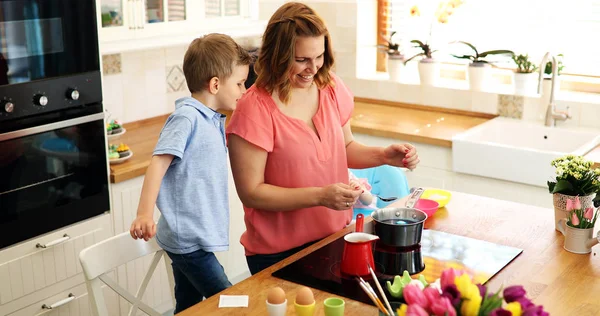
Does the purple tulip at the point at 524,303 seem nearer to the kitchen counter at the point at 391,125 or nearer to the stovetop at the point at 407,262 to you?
the stovetop at the point at 407,262

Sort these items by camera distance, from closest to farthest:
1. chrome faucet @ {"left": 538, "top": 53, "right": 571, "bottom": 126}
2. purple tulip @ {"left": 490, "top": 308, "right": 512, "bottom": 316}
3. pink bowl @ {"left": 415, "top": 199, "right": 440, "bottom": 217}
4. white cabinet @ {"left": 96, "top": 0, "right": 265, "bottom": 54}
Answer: purple tulip @ {"left": 490, "top": 308, "right": 512, "bottom": 316} → pink bowl @ {"left": 415, "top": 199, "right": 440, "bottom": 217} → white cabinet @ {"left": 96, "top": 0, "right": 265, "bottom": 54} → chrome faucet @ {"left": 538, "top": 53, "right": 571, "bottom": 126}

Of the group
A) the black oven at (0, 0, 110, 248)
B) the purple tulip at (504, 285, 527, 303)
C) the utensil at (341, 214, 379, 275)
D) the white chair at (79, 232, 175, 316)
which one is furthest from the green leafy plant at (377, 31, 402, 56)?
the purple tulip at (504, 285, 527, 303)

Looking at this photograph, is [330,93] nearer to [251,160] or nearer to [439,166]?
[251,160]

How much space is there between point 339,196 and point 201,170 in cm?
56

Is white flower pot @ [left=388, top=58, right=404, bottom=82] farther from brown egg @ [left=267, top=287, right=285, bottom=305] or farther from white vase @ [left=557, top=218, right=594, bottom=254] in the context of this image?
brown egg @ [left=267, top=287, right=285, bottom=305]

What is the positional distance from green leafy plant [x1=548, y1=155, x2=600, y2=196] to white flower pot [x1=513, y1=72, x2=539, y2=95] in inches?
76.1

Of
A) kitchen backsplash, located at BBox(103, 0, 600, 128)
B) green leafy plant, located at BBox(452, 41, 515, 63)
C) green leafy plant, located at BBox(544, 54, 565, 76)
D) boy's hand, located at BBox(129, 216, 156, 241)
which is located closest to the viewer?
boy's hand, located at BBox(129, 216, 156, 241)

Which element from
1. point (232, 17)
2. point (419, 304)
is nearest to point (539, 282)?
point (419, 304)

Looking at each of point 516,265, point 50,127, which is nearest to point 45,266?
point 50,127

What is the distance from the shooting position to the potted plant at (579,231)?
2131 mm

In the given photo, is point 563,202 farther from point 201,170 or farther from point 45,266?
point 45,266

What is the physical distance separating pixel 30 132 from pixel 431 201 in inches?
59.1

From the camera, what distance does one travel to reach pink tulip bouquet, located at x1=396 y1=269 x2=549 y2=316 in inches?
47.8

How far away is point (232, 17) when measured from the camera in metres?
4.04
